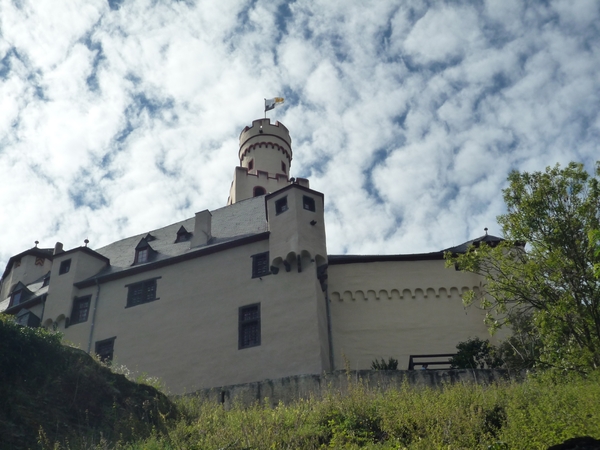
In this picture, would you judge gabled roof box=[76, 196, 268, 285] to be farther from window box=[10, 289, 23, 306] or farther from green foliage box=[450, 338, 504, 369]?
green foliage box=[450, 338, 504, 369]

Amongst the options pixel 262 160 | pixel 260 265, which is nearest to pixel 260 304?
pixel 260 265

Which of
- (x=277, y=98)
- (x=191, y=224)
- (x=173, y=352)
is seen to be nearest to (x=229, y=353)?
(x=173, y=352)

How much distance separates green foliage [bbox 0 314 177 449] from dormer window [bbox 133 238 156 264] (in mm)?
13350

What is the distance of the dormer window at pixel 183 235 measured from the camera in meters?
31.1

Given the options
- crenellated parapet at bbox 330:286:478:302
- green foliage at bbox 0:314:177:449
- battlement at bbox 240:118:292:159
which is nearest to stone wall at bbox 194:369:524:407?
green foliage at bbox 0:314:177:449

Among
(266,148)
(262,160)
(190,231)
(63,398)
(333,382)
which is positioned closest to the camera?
(63,398)

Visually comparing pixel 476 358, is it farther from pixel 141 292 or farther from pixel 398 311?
pixel 141 292

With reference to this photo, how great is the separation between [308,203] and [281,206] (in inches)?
43.9

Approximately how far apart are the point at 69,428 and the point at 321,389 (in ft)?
25.9

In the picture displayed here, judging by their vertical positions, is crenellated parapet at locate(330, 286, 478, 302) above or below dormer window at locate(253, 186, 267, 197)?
below

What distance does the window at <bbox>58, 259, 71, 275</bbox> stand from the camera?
3130cm

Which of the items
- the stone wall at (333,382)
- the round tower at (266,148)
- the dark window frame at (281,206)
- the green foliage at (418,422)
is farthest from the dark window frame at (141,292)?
the round tower at (266,148)

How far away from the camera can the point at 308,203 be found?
27.6 meters

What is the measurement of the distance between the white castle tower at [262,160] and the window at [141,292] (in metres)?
13.7
